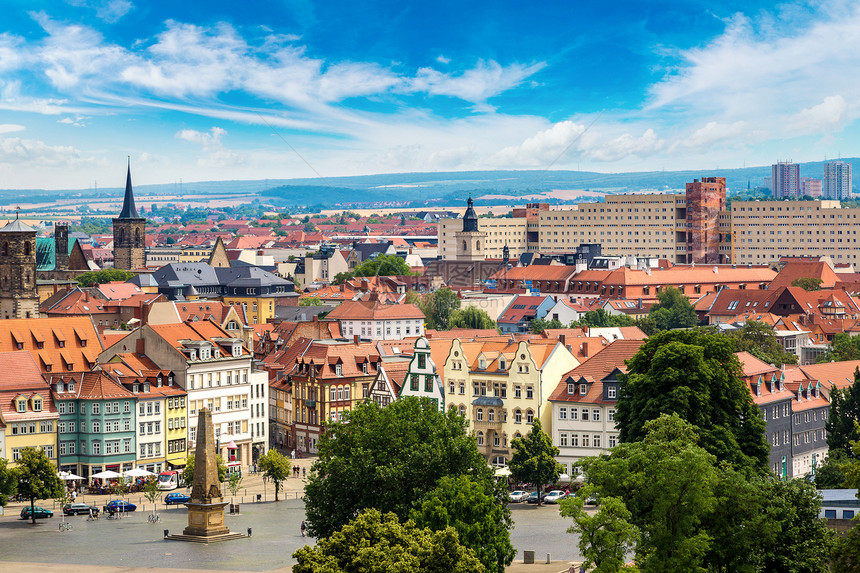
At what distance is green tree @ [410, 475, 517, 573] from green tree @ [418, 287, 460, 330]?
12252 cm

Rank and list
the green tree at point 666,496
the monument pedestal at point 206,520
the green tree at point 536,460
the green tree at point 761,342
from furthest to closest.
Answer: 1. the green tree at point 761,342
2. the green tree at point 536,460
3. the monument pedestal at point 206,520
4. the green tree at point 666,496

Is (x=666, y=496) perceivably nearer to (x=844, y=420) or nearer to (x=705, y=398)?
(x=705, y=398)

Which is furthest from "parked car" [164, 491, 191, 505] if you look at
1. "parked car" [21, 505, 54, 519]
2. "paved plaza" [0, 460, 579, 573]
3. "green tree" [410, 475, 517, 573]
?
"green tree" [410, 475, 517, 573]

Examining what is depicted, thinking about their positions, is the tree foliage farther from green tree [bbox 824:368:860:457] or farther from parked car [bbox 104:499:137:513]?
parked car [bbox 104:499:137:513]

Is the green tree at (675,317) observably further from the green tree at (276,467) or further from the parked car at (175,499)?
the parked car at (175,499)

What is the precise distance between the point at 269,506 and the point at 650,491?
40.5 m

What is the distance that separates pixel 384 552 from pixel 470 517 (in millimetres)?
9956

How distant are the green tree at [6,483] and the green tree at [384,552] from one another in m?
38.5

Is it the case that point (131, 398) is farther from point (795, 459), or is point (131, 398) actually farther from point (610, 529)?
point (610, 529)

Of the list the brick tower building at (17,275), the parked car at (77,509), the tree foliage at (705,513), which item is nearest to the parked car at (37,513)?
the parked car at (77,509)

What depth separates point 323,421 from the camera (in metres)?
113

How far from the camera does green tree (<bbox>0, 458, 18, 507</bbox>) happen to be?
86438mm

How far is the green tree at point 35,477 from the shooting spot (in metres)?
87.6

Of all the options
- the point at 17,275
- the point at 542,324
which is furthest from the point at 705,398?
the point at 542,324
